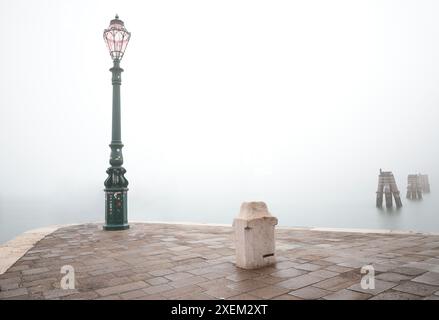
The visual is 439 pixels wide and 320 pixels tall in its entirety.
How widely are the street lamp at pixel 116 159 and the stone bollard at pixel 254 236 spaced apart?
17.8ft

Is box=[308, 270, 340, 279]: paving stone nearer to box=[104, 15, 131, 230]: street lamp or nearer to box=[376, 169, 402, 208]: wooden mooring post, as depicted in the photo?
box=[104, 15, 131, 230]: street lamp

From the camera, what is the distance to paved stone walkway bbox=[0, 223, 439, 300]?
308 cm

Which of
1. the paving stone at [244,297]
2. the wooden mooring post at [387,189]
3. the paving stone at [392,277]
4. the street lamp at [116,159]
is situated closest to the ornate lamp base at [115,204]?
the street lamp at [116,159]

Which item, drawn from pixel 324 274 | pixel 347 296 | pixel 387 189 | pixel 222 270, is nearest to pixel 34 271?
pixel 222 270

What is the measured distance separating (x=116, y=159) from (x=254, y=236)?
5972 millimetres

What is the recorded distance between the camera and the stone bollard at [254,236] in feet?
13.1

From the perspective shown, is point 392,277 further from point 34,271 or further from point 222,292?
point 34,271

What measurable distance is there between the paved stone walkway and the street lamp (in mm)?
2216

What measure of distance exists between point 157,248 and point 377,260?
11.5 feet

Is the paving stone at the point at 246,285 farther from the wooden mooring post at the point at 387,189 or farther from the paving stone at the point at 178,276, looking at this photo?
the wooden mooring post at the point at 387,189

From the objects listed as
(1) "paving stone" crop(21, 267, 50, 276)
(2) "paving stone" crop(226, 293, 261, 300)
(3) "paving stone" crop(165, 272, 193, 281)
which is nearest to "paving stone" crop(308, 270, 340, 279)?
(2) "paving stone" crop(226, 293, 261, 300)
